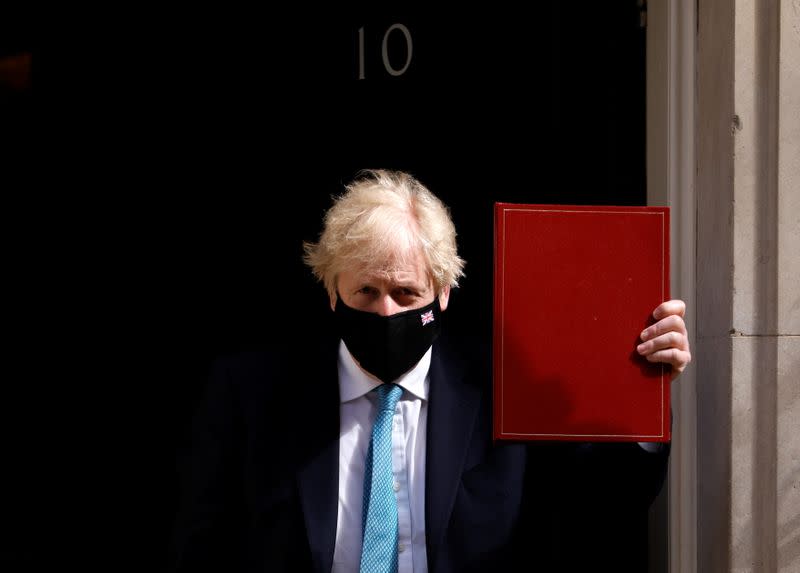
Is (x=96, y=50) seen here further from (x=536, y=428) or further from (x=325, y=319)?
(x=536, y=428)

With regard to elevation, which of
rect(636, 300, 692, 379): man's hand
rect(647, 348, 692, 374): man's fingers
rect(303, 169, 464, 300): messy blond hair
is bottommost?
rect(647, 348, 692, 374): man's fingers

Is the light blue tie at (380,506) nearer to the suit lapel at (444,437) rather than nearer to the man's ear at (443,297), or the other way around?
the suit lapel at (444,437)

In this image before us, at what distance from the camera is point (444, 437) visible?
2.55 m

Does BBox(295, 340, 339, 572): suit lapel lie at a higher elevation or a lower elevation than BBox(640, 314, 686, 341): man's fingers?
lower

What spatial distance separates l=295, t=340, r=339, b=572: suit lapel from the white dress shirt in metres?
0.04

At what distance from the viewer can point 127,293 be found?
4863 mm

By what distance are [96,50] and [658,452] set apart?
11.3 feet

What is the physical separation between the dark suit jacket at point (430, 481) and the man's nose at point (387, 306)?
235 mm

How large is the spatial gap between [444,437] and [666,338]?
599mm

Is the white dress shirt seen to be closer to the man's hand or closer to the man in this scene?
the man

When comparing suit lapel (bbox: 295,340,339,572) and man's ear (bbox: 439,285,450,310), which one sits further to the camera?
man's ear (bbox: 439,285,450,310)

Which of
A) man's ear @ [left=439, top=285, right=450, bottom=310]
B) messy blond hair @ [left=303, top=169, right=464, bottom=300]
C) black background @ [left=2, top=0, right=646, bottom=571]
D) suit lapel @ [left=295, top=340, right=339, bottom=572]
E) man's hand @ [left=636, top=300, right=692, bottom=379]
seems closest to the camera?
man's hand @ [left=636, top=300, right=692, bottom=379]

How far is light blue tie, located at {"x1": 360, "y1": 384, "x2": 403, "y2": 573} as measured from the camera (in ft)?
7.93

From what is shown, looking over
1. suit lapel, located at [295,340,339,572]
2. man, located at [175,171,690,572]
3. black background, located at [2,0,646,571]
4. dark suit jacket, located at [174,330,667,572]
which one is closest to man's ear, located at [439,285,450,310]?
man, located at [175,171,690,572]
